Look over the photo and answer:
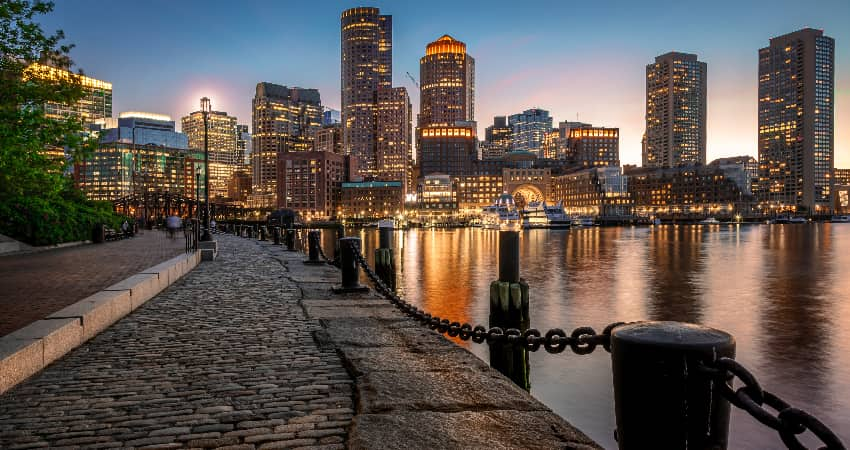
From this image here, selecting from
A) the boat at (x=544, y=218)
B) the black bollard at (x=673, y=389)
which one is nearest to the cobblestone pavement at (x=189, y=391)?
the black bollard at (x=673, y=389)

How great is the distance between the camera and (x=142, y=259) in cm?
2217

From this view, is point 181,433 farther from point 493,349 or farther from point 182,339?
point 493,349

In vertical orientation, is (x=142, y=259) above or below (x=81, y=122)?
below

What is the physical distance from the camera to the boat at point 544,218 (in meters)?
170

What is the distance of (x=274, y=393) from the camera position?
19.1ft

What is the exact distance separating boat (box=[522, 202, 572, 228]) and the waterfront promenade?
542 feet

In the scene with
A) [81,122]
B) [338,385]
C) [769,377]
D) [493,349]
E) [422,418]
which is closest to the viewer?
[422,418]

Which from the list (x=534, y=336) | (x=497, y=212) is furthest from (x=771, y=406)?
(x=497, y=212)

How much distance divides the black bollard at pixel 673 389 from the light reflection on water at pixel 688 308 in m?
6.83

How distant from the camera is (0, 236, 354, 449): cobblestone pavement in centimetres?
469

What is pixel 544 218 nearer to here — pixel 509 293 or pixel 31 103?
pixel 31 103

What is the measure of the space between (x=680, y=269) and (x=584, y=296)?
681 inches

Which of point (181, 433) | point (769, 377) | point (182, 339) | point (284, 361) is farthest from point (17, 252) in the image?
point (769, 377)

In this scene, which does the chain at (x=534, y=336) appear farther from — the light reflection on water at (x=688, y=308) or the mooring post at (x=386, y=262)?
the mooring post at (x=386, y=262)
